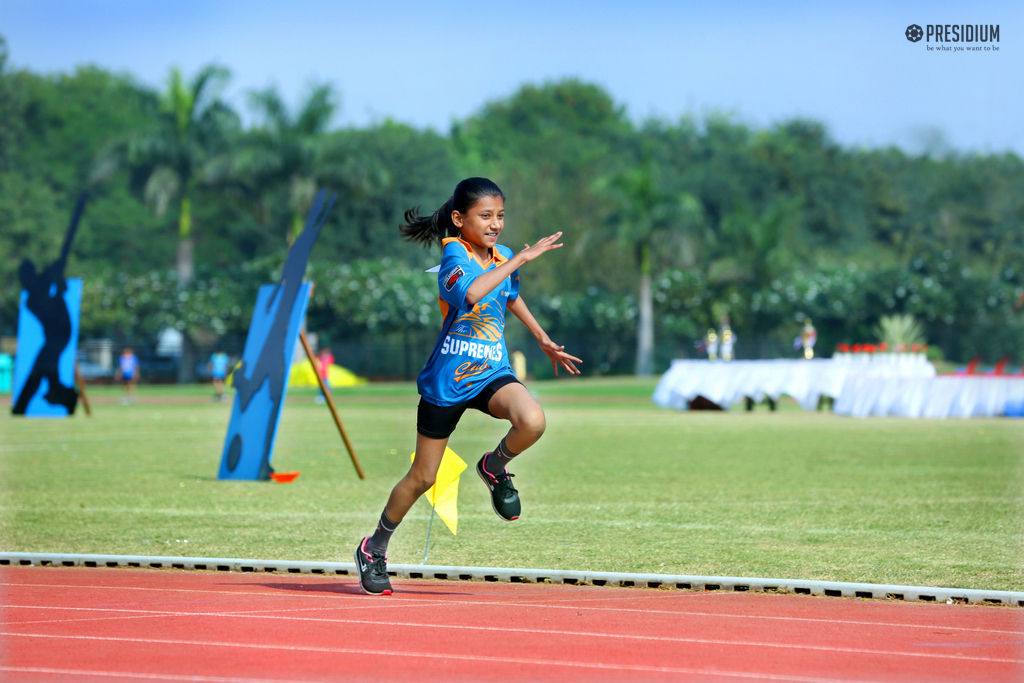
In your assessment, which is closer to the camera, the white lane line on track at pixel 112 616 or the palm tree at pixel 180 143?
the white lane line on track at pixel 112 616

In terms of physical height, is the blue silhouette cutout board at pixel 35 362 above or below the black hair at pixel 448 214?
below

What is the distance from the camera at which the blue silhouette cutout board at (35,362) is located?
21.6 m

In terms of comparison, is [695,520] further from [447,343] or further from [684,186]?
[684,186]

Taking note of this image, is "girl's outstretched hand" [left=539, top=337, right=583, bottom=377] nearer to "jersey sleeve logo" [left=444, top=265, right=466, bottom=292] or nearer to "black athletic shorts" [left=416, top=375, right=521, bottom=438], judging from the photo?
"black athletic shorts" [left=416, top=375, right=521, bottom=438]

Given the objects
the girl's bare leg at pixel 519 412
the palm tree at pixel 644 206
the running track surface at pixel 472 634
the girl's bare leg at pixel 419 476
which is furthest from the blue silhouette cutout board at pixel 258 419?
the palm tree at pixel 644 206

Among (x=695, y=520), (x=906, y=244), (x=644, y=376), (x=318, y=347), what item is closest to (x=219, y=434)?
(x=695, y=520)

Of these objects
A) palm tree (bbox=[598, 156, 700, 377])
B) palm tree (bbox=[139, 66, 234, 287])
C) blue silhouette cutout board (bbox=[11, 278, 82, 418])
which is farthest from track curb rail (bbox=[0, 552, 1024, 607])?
palm tree (bbox=[598, 156, 700, 377])

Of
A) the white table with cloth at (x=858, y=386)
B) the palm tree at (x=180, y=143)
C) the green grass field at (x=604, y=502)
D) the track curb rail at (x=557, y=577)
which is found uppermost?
the palm tree at (x=180, y=143)

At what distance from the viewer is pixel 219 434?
66.0 feet

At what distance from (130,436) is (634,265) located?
4488 centimetres

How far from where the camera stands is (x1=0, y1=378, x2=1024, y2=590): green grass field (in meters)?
7.34

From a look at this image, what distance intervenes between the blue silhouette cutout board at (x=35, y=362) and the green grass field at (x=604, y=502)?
5.23ft

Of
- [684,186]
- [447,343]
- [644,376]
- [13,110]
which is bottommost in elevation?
[644,376]

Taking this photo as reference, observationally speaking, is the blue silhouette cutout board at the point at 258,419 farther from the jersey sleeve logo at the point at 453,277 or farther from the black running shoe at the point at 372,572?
the jersey sleeve logo at the point at 453,277
